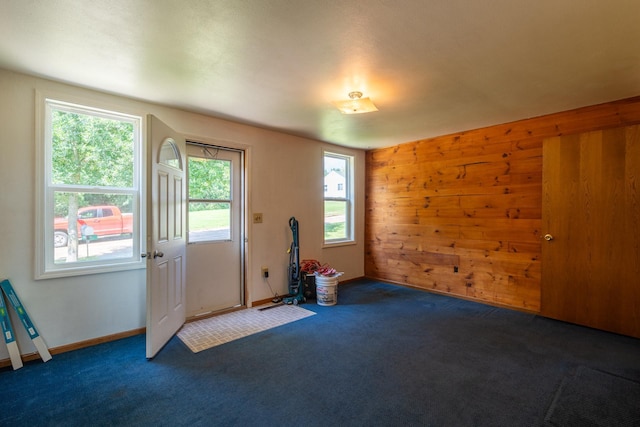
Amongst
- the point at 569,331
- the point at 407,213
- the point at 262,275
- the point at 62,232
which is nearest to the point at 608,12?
the point at 569,331

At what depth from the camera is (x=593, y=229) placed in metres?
3.18

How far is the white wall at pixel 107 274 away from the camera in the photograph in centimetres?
247

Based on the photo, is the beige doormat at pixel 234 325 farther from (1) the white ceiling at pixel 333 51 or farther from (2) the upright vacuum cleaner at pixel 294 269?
(1) the white ceiling at pixel 333 51

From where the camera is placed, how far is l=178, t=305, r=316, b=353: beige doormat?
2.95m

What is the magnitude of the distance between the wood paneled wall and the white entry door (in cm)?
330

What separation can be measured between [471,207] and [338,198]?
2.10 meters

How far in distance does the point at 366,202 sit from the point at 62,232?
4.32 meters

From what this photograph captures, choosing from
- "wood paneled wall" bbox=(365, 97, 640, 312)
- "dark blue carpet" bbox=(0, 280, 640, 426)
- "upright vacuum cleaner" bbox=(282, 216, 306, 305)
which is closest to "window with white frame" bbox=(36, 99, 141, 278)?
"dark blue carpet" bbox=(0, 280, 640, 426)

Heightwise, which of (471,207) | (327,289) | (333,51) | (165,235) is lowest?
(327,289)

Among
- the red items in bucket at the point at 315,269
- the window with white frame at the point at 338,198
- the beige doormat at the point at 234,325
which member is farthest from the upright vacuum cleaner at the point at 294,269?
the window with white frame at the point at 338,198

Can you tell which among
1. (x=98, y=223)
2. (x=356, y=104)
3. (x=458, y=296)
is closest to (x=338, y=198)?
(x=458, y=296)

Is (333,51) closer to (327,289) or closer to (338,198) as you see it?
(327,289)

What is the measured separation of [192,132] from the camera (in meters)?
3.46

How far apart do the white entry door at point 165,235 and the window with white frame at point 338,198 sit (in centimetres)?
240
